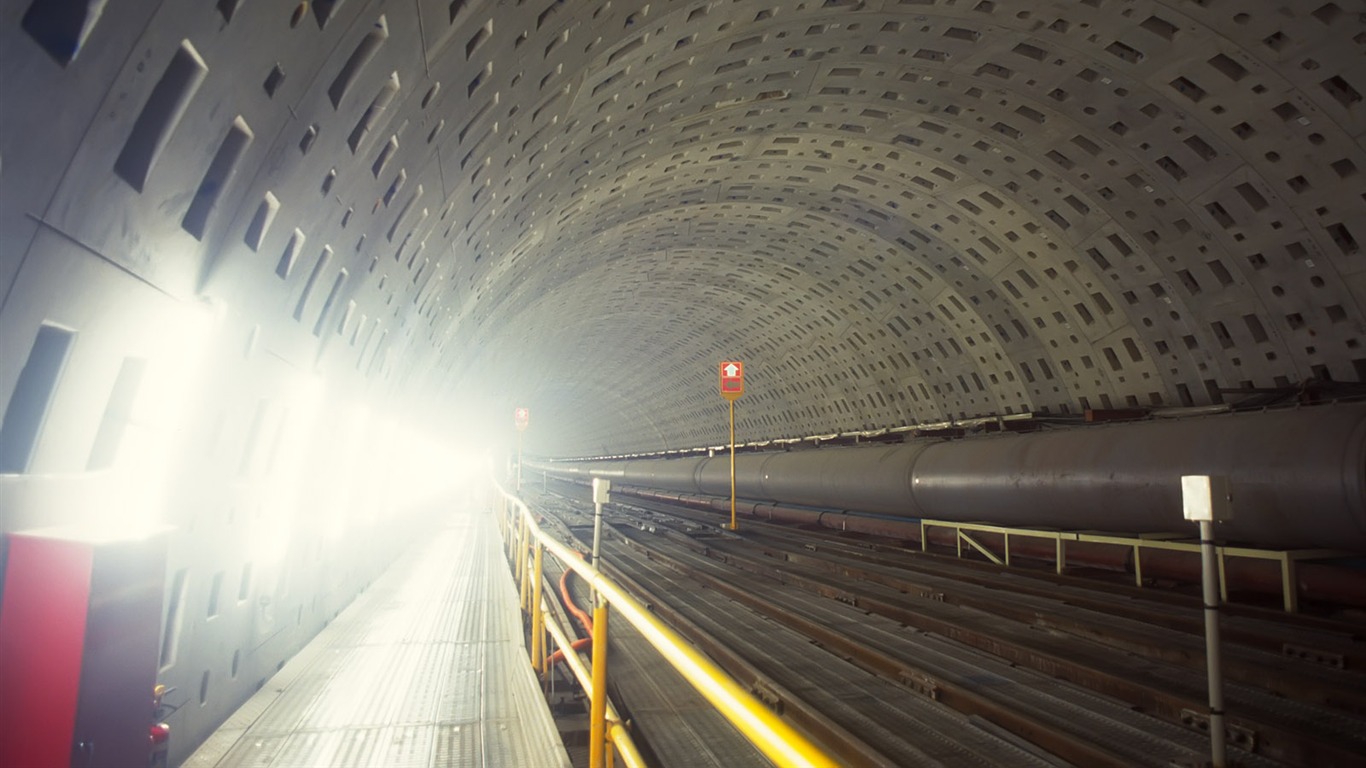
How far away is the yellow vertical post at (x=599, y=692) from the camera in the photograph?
3.05 meters

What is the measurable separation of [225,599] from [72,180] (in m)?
3.66

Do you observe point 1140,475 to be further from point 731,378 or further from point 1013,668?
point 731,378

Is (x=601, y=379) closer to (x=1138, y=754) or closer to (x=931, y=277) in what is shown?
(x=931, y=277)

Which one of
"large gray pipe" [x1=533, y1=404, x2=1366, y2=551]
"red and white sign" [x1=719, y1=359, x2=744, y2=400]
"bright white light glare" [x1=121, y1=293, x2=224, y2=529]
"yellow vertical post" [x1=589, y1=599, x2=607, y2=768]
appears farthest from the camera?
"red and white sign" [x1=719, y1=359, x2=744, y2=400]

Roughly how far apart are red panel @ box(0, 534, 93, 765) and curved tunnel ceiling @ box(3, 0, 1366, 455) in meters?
1.20

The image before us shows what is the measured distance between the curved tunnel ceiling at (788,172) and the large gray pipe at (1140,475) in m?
3.70

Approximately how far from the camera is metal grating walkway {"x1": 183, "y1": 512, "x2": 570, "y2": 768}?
4723 millimetres

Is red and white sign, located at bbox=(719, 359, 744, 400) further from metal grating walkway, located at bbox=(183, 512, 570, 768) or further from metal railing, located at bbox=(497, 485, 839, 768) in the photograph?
metal railing, located at bbox=(497, 485, 839, 768)

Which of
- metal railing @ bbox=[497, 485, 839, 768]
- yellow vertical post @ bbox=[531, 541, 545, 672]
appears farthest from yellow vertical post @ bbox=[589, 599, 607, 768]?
yellow vertical post @ bbox=[531, 541, 545, 672]

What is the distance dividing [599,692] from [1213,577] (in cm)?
324

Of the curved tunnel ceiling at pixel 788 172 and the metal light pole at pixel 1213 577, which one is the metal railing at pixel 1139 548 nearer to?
the curved tunnel ceiling at pixel 788 172

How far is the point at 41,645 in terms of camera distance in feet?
7.25

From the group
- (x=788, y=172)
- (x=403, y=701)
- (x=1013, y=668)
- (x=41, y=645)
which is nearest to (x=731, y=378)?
(x=788, y=172)

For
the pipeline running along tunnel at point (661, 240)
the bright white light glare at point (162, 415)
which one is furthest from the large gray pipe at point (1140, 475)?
the bright white light glare at point (162, 415)
